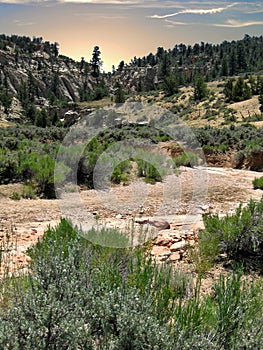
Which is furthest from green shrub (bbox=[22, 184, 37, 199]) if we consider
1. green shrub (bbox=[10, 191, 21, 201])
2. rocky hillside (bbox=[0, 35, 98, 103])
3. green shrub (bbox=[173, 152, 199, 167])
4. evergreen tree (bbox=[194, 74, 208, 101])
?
rocky hillside (bbox=[0, 35, 98, 103])

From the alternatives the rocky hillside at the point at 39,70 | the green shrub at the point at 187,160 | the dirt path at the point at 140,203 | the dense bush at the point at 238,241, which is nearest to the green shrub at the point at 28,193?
the dirt path at the point at 140,203

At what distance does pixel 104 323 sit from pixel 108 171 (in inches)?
371

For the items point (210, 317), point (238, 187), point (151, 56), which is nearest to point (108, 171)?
point (238, 187)

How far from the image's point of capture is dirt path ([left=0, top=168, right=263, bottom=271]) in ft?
26.8

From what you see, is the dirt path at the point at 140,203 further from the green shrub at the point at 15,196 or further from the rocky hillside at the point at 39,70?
the rocky hillside at the point at 39,70

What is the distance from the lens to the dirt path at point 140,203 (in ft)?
Result: 26.8

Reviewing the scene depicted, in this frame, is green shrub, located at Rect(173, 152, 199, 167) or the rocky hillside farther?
the rocky hillside

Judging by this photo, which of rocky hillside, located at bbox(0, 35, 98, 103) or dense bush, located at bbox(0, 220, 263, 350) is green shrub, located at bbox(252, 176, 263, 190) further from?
rocky hillside, located at bbox(0, 35, 98, 103)

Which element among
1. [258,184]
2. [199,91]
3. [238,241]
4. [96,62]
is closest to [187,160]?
[258,184]

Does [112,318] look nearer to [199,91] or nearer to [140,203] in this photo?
[140,203]

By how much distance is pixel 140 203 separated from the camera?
9.84m

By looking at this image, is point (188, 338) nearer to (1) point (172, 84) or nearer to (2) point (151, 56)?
(1) point (172, 84)

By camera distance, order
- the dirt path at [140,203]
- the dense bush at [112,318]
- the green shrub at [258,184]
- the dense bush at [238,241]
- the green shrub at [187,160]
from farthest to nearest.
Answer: the green shrub at [187,160] → the green shrub at [258,184] → the dirt path at [140,203] → the dense bush at [238,241] → the dense bush at [112,318]

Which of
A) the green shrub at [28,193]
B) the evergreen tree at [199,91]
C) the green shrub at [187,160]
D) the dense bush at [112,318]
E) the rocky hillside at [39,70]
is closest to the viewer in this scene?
the dense bush at [112,318]
